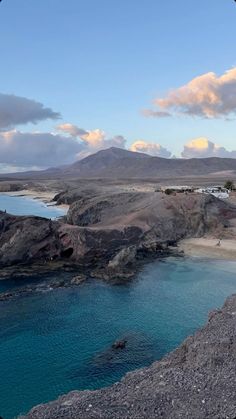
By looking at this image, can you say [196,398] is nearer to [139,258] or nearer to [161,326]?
[161,326]

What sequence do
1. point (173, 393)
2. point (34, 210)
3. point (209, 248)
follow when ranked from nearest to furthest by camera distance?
1. point (173, 393)
2. point (209, 248)
3. point (34, 210)

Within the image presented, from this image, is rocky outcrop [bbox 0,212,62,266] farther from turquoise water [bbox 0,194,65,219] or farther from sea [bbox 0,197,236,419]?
turquoise water [bbox 0,194,65,219]

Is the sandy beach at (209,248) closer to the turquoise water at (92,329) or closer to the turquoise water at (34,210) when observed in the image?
the turquoise water at (92,329)

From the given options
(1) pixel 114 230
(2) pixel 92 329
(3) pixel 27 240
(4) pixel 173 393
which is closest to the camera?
(4) pixel 173 393

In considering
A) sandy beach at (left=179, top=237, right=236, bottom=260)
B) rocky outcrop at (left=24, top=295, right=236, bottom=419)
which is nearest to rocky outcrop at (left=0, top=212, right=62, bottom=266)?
sandy beach at (left=179, top=237, right=236, bottom=260)

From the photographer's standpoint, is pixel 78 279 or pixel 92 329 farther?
pixel 78 279

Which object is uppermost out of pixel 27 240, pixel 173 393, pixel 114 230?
pixel 114 230

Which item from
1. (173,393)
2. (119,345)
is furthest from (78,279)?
(173,393)

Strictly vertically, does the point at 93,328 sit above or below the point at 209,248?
below

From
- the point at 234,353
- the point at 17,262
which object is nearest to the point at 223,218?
the point at 17,262

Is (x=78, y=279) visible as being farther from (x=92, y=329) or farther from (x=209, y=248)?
(x=209, y=248)
